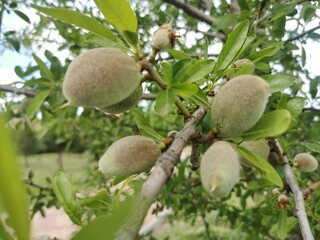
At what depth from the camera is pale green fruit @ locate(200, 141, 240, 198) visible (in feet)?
1.78

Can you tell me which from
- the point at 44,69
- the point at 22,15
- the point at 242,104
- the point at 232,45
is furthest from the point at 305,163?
the point at 22,15

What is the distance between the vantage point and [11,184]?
0.85ft

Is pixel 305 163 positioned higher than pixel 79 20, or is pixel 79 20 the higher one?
pixel 79 20

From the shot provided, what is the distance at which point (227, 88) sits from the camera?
0.63m

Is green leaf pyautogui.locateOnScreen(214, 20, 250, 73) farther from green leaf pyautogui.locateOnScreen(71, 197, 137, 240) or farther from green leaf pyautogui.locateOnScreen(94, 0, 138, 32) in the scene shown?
green leaf pyautogui.locateOnScreen(71, 197, 137, 240)

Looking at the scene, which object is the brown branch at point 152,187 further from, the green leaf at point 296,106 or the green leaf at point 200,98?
the green leaf at point 296,106

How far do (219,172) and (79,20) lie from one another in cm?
30

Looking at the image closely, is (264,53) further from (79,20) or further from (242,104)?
(79,20)

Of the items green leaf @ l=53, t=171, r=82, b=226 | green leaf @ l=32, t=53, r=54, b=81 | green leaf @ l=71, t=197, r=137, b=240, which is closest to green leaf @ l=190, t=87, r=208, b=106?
green leaf @ l=53, t=171, r=82, b=226

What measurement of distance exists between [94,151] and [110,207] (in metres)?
1.74

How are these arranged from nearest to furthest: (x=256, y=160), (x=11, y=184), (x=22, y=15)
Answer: (x=11, y=184) < (x=256, y=160) < (x=22, y=15)

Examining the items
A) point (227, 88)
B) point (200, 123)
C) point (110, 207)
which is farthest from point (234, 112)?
point (110, 207)

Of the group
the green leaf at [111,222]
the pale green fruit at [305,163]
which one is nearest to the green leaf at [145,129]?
the green leaf at [111,222]

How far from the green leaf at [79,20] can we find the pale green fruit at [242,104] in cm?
21
